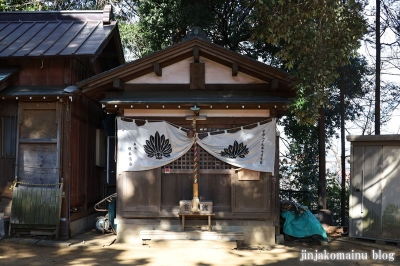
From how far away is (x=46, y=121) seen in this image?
35.4ft

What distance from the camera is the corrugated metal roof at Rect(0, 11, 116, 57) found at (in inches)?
427

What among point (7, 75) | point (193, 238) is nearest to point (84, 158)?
point (7, 75)

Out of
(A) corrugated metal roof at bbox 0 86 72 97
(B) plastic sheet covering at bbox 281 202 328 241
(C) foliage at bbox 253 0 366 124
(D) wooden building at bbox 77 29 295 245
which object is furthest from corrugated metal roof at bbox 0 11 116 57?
(B) plastic sheet covering at bbox 281 202 328 241

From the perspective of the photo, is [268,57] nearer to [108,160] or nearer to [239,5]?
[239,5]

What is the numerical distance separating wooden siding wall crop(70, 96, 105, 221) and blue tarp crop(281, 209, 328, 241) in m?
5.50

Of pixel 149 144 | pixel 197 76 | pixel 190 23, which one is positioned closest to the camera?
pixel 149 144

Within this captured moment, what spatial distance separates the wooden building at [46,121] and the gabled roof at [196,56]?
2.18ft

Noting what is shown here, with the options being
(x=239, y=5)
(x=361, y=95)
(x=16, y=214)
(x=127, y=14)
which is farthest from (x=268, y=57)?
(x=16, y=214)

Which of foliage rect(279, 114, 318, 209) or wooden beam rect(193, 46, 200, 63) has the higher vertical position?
wooden beam rect(193, 46, 200, 63)

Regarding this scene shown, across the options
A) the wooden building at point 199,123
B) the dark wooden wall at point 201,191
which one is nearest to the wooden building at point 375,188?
the wooden building at point 199,123

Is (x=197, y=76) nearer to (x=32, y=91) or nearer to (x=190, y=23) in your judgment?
(x=32, y=91)

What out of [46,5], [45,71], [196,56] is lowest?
[45,71]

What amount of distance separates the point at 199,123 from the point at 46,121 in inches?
154

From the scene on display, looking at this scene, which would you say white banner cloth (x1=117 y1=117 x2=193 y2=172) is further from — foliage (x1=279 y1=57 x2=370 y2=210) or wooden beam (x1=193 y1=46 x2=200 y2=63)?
foliage (x1=279 y1=57 x2=370 y2=210)
